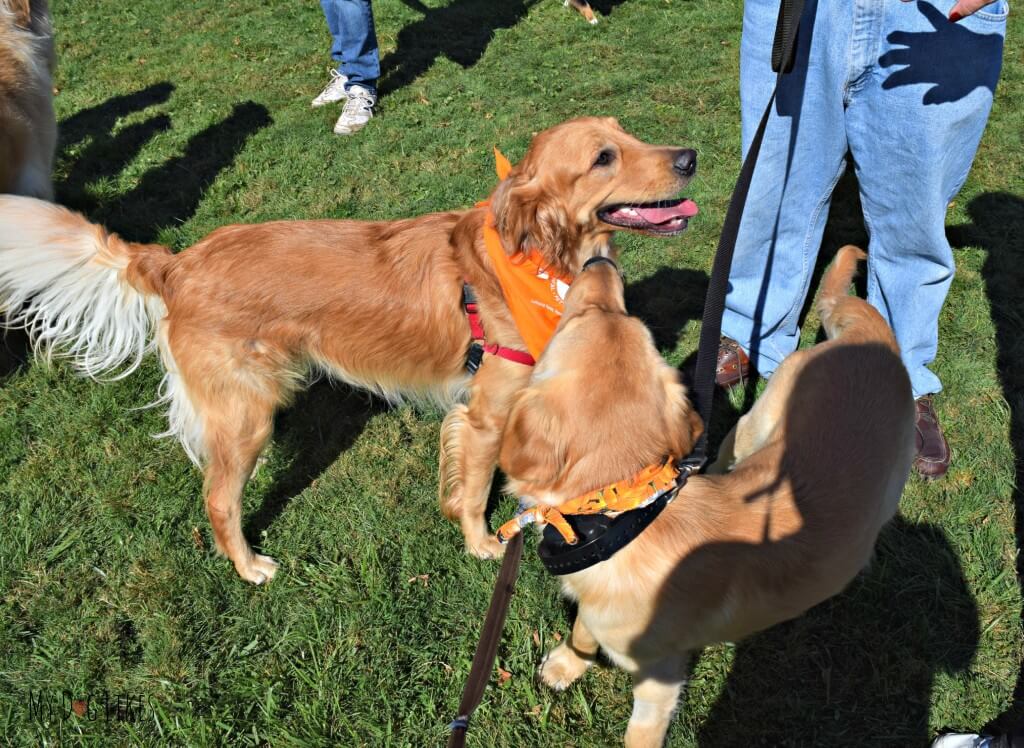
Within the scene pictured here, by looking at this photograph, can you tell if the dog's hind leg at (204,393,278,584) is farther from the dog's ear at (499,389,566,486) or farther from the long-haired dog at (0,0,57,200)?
the long-haired dog at (0,0,57,200)

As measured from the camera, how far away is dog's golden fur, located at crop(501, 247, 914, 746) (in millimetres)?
1953

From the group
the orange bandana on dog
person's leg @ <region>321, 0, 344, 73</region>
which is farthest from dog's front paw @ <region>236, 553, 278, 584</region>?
person's leg @ <region>321, 0, 344, 73</region>

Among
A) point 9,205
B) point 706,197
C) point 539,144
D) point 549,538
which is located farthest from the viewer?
point 706,197

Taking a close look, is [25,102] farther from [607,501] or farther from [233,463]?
[607,501]

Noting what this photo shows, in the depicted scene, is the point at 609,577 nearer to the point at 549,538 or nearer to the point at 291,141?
the point at 549,538

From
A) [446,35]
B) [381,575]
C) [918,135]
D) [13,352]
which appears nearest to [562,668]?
[381,575]

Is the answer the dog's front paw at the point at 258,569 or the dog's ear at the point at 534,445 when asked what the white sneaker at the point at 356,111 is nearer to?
the dog's front paw at the point at 258,569

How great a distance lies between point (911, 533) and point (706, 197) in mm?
3055

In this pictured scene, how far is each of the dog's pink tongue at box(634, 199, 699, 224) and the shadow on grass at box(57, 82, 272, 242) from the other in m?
3.85

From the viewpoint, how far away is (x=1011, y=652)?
9.29 feet

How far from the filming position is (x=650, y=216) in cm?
316

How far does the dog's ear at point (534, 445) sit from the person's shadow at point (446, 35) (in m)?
5.97

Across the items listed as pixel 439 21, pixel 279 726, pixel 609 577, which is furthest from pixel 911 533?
pixel 439 21

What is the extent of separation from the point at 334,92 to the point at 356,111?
0.60 metres
